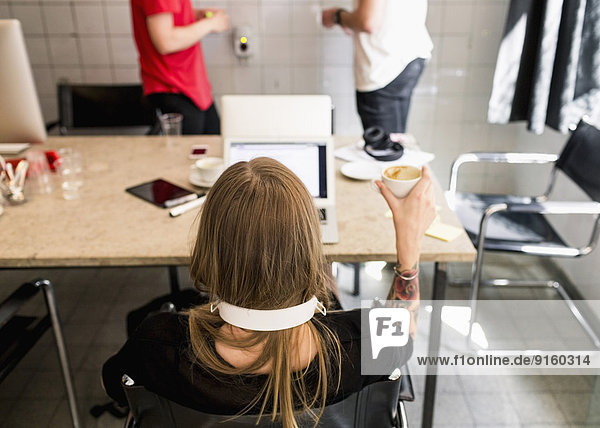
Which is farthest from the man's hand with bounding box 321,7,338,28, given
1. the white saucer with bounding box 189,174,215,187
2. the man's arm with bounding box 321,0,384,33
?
the white saucer with bounding box 189,174,215,187

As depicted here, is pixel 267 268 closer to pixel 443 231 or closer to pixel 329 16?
pixel 443 231

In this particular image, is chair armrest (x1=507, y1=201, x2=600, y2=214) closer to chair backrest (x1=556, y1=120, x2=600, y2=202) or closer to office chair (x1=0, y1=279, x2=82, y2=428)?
chair backrest (x1=556, y1=120, x2=600, y2=202)

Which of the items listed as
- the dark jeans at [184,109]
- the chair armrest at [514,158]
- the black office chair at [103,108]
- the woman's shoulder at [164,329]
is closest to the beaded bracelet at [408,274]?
the woman's shoulder at [164,329]

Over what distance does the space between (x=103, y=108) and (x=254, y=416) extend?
88.3 inches

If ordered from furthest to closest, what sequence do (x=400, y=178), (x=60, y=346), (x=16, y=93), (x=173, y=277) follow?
(x=173, y=277)
(x=16, y=93)
(x=60, y=346)
(x=400, y=178)

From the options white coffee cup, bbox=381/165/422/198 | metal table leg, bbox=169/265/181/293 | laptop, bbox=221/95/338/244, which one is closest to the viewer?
white coffee cup, bbox=381/165/422/198

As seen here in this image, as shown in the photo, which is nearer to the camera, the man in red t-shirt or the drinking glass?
the drinking glass

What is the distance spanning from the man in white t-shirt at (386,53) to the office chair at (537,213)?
0.45 meters

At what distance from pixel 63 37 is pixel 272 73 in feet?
3.81

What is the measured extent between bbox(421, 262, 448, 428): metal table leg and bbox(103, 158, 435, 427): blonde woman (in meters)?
0.62

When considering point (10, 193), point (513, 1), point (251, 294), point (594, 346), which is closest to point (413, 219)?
point (251, 294)

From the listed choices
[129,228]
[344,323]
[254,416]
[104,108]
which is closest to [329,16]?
[104,108]

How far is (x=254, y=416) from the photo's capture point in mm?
896

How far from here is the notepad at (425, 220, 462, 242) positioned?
1542 millimetres
